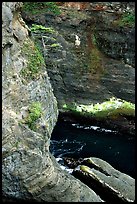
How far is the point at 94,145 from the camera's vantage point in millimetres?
21406

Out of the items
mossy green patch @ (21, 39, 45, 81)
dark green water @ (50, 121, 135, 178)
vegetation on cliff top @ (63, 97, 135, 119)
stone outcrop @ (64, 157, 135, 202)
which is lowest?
dark green water @ (50, 121, 135, 178)

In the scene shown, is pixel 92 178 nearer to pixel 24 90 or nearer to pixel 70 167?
pixel 70 167

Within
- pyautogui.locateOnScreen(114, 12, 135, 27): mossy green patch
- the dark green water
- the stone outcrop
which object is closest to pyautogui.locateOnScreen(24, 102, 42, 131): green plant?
the stone outcrop

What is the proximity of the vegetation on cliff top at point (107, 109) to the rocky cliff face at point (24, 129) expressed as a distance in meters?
10.8

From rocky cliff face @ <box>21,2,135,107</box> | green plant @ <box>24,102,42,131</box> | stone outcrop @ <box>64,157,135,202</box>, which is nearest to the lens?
green plant @ <box>24,102,42,131</box>

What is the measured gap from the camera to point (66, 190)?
39.8 feet

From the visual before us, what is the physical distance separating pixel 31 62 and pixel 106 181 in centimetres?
531

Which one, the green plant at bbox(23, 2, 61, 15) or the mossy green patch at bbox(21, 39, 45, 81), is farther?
the green plant at bbox(23, 2, 61, 15)

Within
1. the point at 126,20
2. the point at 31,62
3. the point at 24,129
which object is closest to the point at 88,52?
the point at 126,20

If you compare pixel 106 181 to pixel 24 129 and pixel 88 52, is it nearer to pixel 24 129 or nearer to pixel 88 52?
pixel 24 129

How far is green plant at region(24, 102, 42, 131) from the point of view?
11.6m

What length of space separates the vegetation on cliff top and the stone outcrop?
728 cm

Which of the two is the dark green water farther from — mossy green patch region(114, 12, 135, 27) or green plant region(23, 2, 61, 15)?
green plant region(23, 2, 61, 15)

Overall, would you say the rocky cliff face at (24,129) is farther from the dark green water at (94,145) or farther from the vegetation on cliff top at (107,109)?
the vegetation on cliff top at (107,109)
